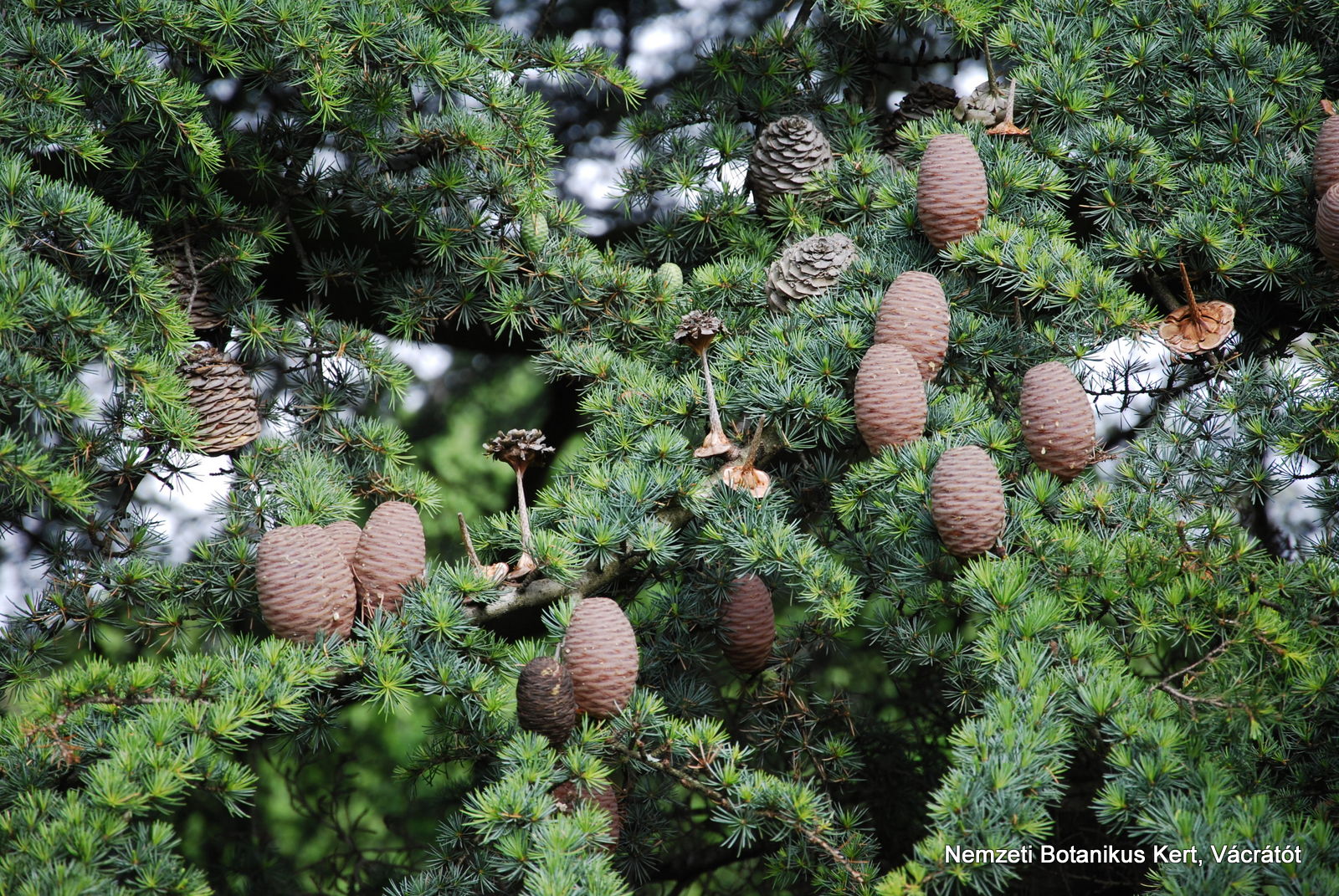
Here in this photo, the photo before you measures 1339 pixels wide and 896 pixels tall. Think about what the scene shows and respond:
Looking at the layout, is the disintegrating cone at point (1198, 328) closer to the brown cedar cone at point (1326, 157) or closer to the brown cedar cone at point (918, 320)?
the brown cedar cone at point (1326, 157)

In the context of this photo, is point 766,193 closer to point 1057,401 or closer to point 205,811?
point 1057,401

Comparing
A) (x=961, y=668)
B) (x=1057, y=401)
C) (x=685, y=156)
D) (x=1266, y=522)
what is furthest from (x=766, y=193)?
(x=1266, y=522)

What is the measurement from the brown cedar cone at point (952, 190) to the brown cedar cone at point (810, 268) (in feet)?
0.57

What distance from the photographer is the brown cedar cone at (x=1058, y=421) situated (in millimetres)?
1725

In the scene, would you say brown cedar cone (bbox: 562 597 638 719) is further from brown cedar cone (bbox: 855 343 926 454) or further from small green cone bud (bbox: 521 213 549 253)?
small green cone bud (bbox: 521 213 549 253)

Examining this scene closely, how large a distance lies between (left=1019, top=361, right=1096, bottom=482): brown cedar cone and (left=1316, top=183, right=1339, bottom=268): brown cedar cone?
577 millimetres

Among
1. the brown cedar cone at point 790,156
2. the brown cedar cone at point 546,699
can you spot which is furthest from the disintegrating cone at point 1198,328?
the brown cedar cone at point 546,699

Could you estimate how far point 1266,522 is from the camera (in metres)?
2.92

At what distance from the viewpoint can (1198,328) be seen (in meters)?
1.97

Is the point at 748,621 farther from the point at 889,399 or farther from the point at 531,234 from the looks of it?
the point at 531,234

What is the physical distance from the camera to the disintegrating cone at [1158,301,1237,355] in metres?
1.95

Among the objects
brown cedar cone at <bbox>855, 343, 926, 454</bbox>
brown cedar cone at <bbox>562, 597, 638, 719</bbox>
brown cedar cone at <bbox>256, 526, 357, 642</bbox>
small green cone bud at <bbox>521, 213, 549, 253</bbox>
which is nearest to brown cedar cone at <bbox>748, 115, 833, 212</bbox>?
small green cone bud at <bbox>521, 213, 549, 253</bbox>

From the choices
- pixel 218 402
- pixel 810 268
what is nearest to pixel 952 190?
pixel 810 268

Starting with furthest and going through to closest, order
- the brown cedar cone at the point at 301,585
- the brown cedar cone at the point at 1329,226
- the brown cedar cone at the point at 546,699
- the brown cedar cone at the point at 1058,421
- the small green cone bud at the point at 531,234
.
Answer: the small green cone bud at the point at 531,234 < the brown cedar cone at the point at 1329,226 < the brown cedar cone at the point at 1058,421 < the brown cedar cone at the point at 301,585 < the brown cedar cone at the point at 546,699
